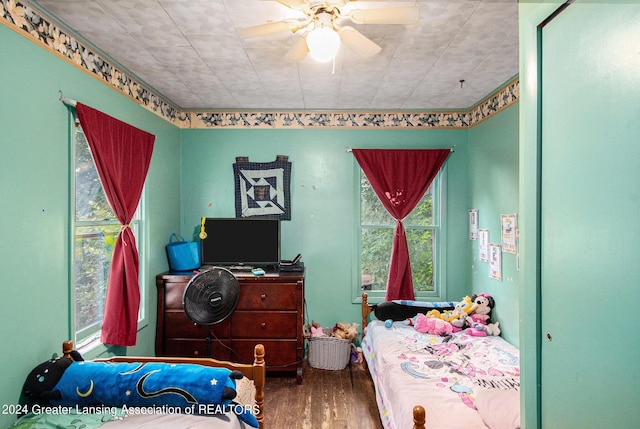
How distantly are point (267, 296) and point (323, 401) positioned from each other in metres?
1.02

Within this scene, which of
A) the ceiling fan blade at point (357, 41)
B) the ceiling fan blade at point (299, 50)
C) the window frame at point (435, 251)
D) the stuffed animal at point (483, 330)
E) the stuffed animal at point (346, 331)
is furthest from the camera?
the window frame at point (435, 251)

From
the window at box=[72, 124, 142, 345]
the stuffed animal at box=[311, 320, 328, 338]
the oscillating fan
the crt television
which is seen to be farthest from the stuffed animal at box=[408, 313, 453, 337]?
the window at box=[72, 124, 142, 345]

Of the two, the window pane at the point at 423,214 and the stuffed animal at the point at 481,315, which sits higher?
the window pane at the point at 423,214

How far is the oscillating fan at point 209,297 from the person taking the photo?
9.65ft

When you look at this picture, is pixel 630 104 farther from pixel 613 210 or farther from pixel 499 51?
pixel 499 51

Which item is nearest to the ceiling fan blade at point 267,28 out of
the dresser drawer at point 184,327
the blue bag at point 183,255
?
the blue bag at point 183,255

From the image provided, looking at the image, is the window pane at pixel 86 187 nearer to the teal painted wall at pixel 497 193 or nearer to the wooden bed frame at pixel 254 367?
the wooden bed frame at pixel 254 367

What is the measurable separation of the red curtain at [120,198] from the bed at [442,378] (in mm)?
1872

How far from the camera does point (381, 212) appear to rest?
409 centimetres

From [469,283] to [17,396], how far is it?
3.79 m

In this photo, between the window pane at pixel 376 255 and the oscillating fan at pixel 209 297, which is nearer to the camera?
the oscillating fan at pixel 209 297

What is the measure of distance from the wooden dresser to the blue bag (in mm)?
171

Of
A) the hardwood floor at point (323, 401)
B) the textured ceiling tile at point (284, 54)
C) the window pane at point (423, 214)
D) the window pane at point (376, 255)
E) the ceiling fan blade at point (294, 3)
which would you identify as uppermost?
the textured ceiling tile at point (284, 54)

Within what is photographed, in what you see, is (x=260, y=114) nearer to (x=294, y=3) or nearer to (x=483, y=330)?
(x=294, y=3)
